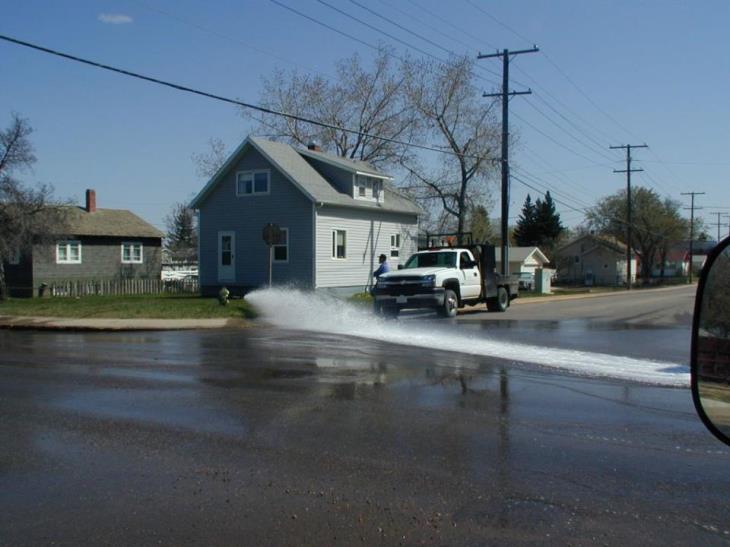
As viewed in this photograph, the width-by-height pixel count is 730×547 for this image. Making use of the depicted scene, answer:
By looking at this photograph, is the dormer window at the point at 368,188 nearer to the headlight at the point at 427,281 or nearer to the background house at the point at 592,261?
the headlight at the point at 427,281

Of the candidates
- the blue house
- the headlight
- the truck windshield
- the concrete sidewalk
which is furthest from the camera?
the blue house

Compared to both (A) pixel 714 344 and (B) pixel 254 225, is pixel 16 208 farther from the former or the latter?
(A) pixel 714 344

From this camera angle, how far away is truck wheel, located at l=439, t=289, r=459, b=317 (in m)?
22.1

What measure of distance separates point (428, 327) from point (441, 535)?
567 inches

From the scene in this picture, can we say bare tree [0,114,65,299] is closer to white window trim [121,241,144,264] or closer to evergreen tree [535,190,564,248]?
white window trim [121,241,144,264]

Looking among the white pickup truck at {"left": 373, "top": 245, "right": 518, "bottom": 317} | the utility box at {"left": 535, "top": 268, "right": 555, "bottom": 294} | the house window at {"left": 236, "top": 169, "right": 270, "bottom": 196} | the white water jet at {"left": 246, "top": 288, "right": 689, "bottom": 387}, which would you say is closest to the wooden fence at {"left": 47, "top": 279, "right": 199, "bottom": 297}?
the house window at {"left": 236, "top": 169, "right": 270, "bottom": 196}

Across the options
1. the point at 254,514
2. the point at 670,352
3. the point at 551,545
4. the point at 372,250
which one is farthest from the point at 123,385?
the point at 372,250

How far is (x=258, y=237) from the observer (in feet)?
110

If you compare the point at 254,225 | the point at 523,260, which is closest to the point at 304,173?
the point at 254,225

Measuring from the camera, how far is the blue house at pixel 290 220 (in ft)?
106

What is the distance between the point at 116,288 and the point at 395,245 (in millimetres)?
14817

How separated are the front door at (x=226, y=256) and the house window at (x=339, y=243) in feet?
15.9

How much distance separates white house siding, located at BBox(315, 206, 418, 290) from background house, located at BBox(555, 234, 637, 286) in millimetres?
62117

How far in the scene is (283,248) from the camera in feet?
108
